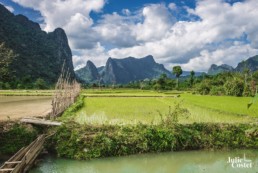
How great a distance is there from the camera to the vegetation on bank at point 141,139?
1077 cm

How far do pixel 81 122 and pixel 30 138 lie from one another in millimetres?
2169

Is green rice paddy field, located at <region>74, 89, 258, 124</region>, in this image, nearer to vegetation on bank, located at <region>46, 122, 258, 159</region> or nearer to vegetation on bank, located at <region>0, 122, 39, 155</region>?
vegetation on bank, located at <region>46, 122, 258, 159</region>

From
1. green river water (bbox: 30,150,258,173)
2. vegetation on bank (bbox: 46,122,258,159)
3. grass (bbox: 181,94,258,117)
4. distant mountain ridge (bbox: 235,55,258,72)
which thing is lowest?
green river water (bbox: 30,150,258,173)

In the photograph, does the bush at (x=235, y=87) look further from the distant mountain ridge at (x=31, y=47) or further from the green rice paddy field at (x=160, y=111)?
the distant mountain ridge at (x=31, y=47)

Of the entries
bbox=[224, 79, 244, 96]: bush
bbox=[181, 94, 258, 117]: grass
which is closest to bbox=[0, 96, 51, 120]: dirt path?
bbox=[181, 94, 258, 117]: grass

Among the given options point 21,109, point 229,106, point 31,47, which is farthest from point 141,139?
point 31,47

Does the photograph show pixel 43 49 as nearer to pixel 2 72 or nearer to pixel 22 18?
pixel 22 18

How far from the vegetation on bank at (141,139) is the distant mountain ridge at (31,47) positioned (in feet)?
187

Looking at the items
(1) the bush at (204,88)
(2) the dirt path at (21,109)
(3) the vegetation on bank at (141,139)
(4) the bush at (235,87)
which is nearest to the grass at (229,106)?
(3) the vegetation on bank at (141,139)

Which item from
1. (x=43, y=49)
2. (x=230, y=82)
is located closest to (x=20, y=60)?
(x=43, y=49)

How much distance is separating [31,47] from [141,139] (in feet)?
423

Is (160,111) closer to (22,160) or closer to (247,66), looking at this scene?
(247,66)

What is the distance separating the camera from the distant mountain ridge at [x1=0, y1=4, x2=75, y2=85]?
94438mm

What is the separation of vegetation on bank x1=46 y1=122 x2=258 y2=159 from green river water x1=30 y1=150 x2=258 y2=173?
1.04 ft
